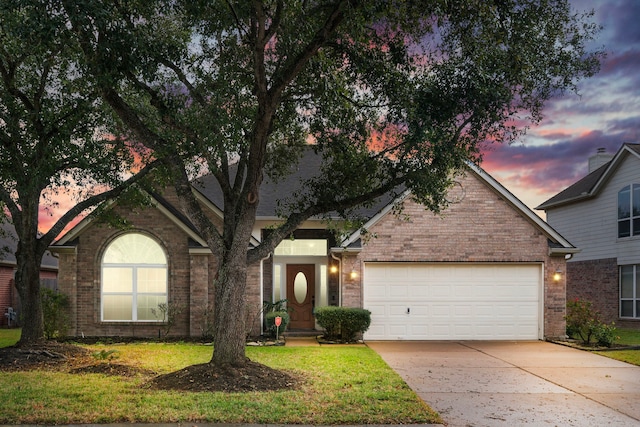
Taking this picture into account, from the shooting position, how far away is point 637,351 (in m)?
16.8

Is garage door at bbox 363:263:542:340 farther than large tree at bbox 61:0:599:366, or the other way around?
garage door at bbox 363:263:542:340

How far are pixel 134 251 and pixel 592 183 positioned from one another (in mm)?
19166

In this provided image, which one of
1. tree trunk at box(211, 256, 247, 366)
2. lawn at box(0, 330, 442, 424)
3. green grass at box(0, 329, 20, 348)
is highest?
tree trunk at box(211, 256, 247, 366)

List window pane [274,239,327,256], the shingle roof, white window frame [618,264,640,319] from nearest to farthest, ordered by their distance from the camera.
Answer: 1. the shingle roof
2. window pane [274,239,327,256]
3. white window frame [618,264,640,319]

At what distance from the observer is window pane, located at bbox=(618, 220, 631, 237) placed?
81.6 ft

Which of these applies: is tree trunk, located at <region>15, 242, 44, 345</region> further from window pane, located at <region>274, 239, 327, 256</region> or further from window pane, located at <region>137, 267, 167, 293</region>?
window pane, located at <region>274, 239, 327, 256</region>

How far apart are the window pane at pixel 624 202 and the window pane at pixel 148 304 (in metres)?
17.5

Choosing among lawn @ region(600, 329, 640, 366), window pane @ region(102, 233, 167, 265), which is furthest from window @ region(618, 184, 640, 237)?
window pane @ region(102, 233, 167, 265)

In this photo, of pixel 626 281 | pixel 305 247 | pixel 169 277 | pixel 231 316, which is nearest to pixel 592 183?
pixel 626 281

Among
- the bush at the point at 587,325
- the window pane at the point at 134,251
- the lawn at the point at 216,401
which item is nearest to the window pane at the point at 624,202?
the bush at the point at 587,325

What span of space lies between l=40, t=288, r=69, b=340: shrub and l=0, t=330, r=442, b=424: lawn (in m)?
5.98

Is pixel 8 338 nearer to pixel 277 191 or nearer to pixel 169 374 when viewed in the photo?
pixel 277 191

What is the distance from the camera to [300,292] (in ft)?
70.4

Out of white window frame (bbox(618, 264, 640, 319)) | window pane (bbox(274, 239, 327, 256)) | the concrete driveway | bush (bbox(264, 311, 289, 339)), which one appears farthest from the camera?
white window frame (bbox(618, 264, 640, 319))
